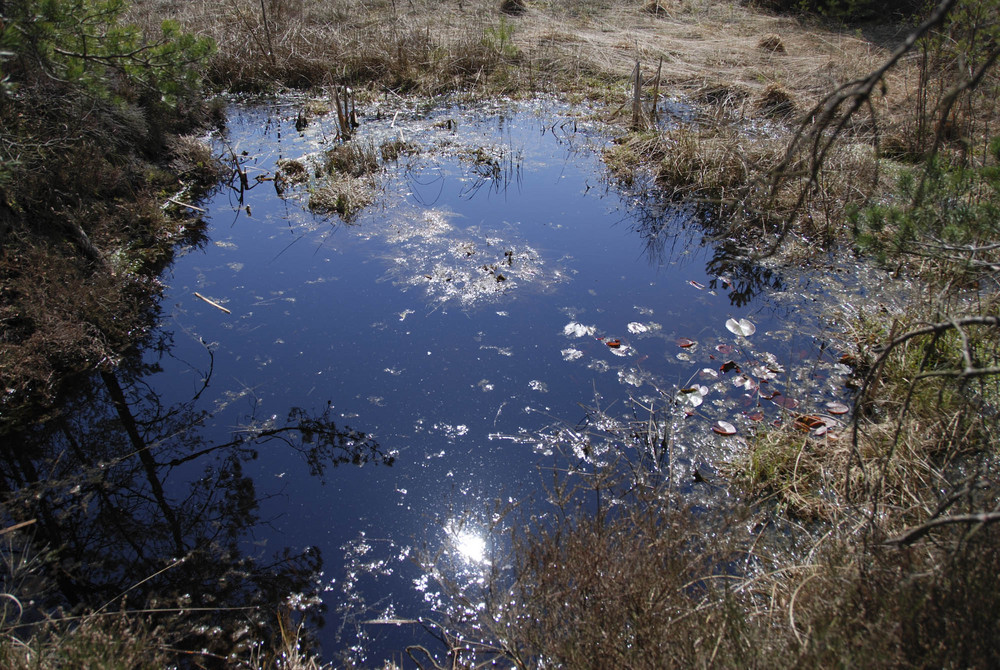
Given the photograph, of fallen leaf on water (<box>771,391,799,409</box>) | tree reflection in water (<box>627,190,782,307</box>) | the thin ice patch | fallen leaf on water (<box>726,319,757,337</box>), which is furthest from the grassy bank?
the thin ice patch

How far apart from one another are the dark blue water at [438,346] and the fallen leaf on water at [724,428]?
0.16 ft

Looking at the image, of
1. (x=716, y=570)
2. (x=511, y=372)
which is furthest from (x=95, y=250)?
(x=716, y=570)

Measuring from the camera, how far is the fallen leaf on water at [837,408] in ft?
11.1

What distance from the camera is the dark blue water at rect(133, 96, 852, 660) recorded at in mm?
2930

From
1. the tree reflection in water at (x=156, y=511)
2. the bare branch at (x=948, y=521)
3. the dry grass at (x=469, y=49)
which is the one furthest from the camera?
the dry grass at (x=469, y=49)

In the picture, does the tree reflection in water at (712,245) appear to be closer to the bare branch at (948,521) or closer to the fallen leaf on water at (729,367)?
the fallen leaf on water at (729,367)

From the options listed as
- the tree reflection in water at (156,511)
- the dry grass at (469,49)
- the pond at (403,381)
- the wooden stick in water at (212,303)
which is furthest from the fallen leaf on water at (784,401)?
the dry grass at (469,49)

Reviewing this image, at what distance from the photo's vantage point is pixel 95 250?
4359 mm

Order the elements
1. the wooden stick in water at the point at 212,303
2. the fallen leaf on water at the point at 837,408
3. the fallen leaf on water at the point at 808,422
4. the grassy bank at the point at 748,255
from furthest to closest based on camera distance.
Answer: the wooden stick in water at the point at 212,303 → the fallen leaf on water at the point at 837,408 → the fallen leaf on water at the point at 808,422 → the grassy bank at the point at 748,255

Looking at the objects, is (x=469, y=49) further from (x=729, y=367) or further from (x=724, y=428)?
(x=724, y=428)

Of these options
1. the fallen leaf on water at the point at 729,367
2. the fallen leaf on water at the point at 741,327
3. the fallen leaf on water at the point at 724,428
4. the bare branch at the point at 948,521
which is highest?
the bare branch at the point at 948,521

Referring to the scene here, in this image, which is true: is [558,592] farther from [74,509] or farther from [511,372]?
[74,509]

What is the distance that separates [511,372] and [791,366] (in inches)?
68.0

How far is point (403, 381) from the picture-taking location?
12.2 feet
